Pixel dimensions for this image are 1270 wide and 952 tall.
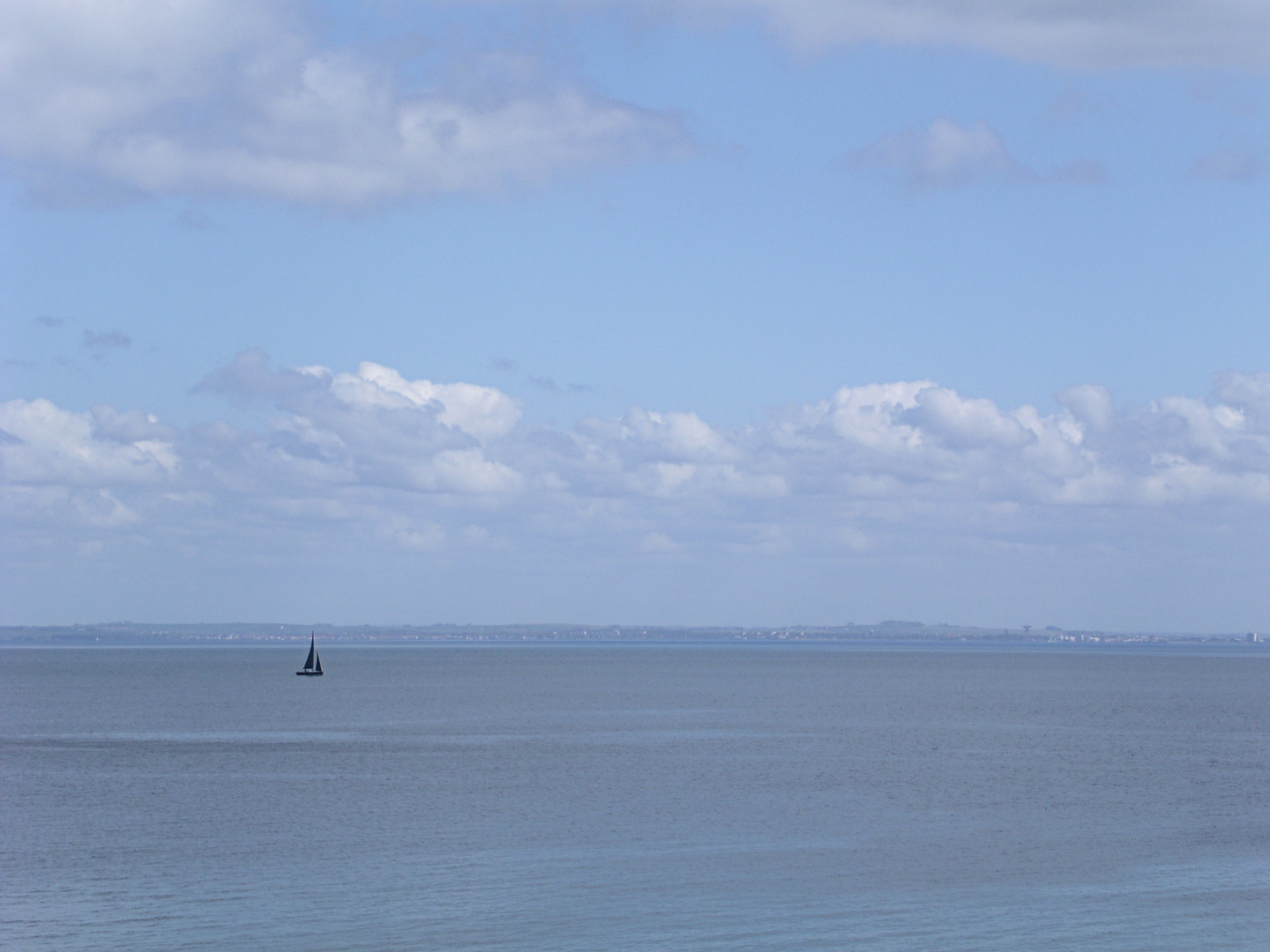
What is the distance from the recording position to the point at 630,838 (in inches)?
2146

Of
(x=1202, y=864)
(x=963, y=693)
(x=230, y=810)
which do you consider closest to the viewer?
(x=1202, y=864)

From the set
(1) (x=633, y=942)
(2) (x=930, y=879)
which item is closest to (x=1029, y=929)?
(2) (x=930, y=879)

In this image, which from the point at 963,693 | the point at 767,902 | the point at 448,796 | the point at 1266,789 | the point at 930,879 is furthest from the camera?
the point at 963,693

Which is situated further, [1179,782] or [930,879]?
[1179,782]

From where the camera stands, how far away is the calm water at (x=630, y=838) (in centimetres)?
4019

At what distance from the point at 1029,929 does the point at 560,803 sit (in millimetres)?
27780

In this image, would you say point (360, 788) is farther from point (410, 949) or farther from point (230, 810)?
point (410, 949)

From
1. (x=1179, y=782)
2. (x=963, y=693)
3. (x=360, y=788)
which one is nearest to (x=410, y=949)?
(x=360, y=788)

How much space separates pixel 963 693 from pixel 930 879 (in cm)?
13222

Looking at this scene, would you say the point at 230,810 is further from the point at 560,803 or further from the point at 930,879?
the point at 930,879

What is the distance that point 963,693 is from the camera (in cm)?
17462

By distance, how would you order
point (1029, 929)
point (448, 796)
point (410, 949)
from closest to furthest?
1. point (410, 949)
2. point (1029, 929)
3. point (448, 796)

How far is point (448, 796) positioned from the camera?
65750mm

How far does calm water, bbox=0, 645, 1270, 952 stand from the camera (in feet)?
132
